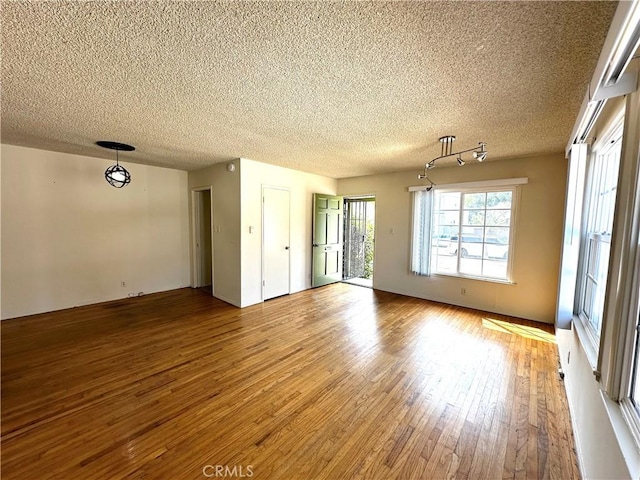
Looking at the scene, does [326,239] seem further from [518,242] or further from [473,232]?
[518,242]

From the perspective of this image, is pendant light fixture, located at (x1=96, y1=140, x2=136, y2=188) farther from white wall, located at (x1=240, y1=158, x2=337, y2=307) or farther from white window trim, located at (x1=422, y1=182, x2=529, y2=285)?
white window trim, located at (x1=422, y1=182, x2=529, y2=285)

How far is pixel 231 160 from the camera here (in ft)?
13.9

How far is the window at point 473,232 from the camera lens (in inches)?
158

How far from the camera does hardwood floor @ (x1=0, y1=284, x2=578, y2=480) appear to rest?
156 centimetres

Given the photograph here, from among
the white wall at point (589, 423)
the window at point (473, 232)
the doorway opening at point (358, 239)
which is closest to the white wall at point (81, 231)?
the doorway opening at point (358, 239)

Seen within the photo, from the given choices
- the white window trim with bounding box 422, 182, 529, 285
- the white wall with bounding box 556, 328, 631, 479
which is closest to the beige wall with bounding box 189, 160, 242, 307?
the white window trim with bounding box 422, 182, 529, 285

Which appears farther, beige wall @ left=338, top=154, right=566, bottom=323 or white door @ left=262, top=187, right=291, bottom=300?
white door @ left=262, top=187, right=291, bottom=300

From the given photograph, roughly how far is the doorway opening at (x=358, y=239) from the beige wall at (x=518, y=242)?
4.17 feet

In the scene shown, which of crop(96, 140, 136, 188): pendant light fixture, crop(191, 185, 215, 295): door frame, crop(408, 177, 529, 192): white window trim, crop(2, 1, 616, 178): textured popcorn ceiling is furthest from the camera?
crop(191, 185, 215, 295): door frame

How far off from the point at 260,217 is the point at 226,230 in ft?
2.02

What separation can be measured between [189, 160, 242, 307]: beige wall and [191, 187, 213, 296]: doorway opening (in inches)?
23.5

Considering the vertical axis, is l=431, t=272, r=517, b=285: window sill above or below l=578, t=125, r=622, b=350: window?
below
